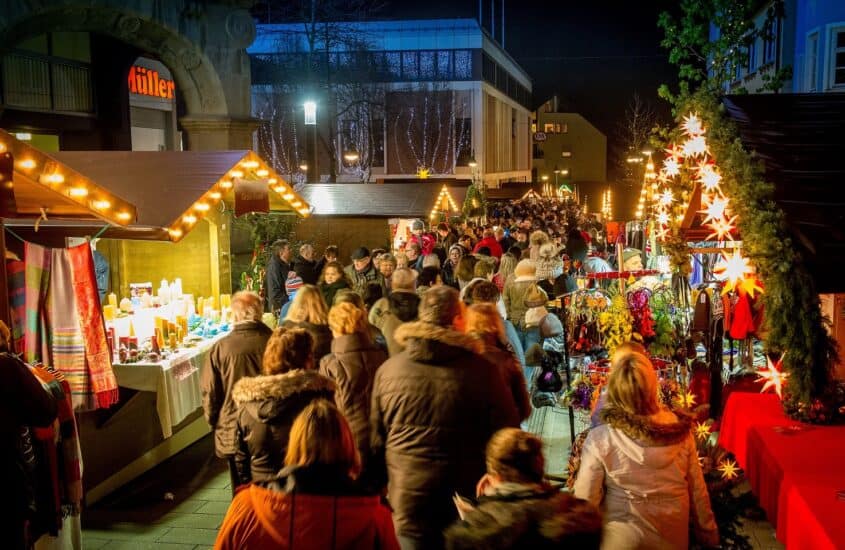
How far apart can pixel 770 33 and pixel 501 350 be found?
56.7 ft

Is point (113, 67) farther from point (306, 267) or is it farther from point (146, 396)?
point (146, 396)

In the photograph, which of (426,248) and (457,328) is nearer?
(457,328)

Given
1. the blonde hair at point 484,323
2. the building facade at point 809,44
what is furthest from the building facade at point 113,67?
Result: the building facade at point 809,44

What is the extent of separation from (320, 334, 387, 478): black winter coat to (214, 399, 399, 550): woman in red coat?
1873 millimetres

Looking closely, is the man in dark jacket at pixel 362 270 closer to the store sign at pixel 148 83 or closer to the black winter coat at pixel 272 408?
the black winter coat at pixel 272 408

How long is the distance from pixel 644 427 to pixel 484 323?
1.73 m

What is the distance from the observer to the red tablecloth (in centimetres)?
425

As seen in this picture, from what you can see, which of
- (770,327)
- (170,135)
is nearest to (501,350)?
(770,327)

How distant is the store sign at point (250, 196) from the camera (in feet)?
32.3

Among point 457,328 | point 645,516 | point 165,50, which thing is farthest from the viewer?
point 165,50

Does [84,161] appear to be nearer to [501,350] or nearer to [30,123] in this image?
[501,350]

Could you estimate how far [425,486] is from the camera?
4059 millimetres

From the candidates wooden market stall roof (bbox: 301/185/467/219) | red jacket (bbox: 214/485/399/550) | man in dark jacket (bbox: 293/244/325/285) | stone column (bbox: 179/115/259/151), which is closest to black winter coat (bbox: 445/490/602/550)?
red jacket (bbox: 214/485/399/550)

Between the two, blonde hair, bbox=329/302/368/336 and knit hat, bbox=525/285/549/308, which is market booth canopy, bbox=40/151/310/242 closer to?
blonde hair, bbox=329/302/368/336
